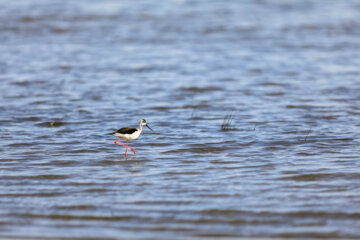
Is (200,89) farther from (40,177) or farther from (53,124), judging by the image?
(40,177)

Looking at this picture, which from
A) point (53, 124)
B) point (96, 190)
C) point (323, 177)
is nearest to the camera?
point (96, 190)

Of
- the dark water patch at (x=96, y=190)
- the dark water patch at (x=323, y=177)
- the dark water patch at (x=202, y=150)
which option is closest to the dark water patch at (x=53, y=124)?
the dark water patch at (x=202, y=150)

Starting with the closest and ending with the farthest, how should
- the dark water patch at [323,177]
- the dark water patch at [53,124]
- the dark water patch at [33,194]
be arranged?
the dark water patch at [33,194], the dark water patch at [323,177], the dark water patch at [53,124]

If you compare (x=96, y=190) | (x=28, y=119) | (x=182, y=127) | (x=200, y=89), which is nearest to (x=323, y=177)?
(x=96, y=190)

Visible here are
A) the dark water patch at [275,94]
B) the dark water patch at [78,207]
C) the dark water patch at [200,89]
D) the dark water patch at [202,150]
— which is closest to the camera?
the dark water patch at [78,207]

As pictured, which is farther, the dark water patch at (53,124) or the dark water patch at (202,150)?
the dark water patch at (53,124)

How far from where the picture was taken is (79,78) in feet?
62.2

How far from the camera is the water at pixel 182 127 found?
7.47 metres

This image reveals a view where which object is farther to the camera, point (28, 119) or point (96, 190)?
point (28, 119)

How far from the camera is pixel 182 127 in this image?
13.3 meters

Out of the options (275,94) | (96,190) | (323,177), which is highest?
(96,190)

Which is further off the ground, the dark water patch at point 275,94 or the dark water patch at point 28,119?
the dark water patch at point 28,119

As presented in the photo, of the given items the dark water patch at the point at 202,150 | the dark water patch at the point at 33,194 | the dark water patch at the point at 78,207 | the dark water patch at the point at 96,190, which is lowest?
the dark water patch at the point at 202,150

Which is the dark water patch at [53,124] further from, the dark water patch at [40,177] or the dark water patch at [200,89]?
the dark water patch at [200,89]
